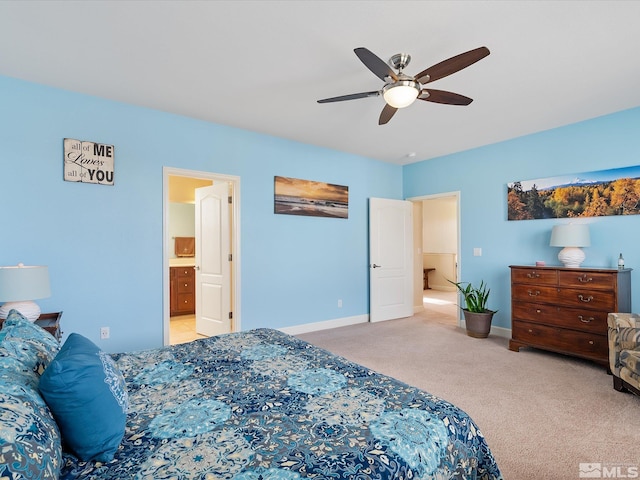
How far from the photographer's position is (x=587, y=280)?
3369 millimetres

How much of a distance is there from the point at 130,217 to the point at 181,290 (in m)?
2.86

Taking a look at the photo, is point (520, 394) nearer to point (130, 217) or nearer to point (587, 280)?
point (587, 280)

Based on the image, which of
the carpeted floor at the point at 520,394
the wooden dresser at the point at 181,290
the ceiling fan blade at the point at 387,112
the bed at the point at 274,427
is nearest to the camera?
the bed at the point at 274,427

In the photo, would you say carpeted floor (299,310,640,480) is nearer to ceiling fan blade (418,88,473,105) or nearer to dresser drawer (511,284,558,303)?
dresser drawer (511,284,558,303)

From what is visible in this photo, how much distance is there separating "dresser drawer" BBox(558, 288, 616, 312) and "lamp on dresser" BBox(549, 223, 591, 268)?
15.3 inches

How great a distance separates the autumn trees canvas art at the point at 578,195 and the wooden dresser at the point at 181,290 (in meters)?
5.20

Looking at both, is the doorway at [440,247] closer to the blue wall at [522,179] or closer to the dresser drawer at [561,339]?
the blue wall at [522,179]

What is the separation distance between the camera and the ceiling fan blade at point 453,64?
1989 millimetres

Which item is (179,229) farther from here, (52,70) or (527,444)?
(527,444)

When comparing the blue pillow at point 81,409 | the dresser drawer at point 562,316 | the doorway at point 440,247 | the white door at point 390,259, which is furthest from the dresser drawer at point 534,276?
the doorway at point 440,247

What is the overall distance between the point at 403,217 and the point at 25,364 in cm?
521

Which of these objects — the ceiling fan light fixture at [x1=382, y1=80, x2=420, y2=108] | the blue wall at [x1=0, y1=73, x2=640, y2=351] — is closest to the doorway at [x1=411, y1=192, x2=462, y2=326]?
the blue wall at [x1=0, y1=73, x2=640, y2=351]

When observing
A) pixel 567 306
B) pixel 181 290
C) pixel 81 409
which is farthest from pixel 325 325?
pixel 81 409

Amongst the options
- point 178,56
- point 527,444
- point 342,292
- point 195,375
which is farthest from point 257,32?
point 342,292
